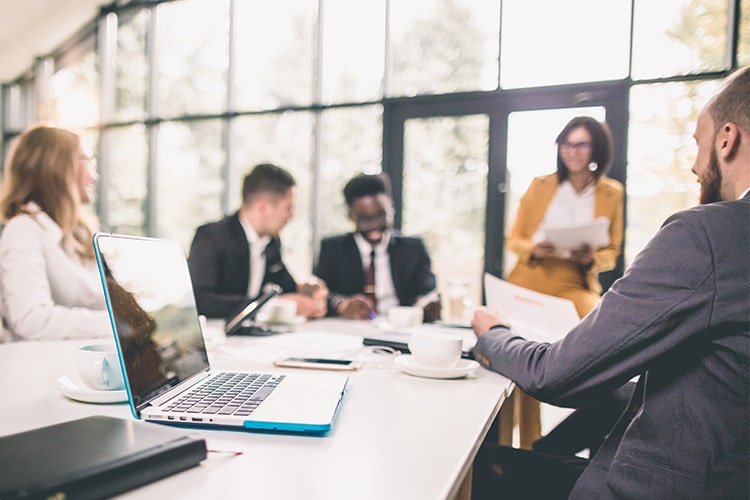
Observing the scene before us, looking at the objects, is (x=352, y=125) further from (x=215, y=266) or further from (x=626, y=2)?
(x=215, y=266)

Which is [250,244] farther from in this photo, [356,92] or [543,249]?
[356,92]

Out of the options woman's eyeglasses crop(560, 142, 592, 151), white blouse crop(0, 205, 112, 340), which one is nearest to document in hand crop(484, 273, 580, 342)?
white blouse crop(0, 205, 112, 340)

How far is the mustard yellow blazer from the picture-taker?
120 inches

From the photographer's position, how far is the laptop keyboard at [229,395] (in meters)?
0.84

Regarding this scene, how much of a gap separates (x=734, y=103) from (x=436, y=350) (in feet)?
2.35

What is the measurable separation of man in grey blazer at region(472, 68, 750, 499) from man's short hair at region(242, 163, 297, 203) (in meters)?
1.96

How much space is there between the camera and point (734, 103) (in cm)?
103

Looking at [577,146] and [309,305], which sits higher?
[577,146]

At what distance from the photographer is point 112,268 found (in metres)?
0.84

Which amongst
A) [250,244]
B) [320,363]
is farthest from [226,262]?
[320,363]

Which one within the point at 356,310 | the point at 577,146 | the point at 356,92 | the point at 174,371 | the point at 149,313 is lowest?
the point at 356,310

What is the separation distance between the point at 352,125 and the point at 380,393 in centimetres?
389

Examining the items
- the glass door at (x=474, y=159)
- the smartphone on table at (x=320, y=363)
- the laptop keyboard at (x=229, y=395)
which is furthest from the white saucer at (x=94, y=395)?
→ the glass door at (x=474, y=159)

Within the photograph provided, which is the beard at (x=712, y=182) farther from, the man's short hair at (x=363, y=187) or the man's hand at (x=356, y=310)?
the man's short hair at (x=363, y=187)
